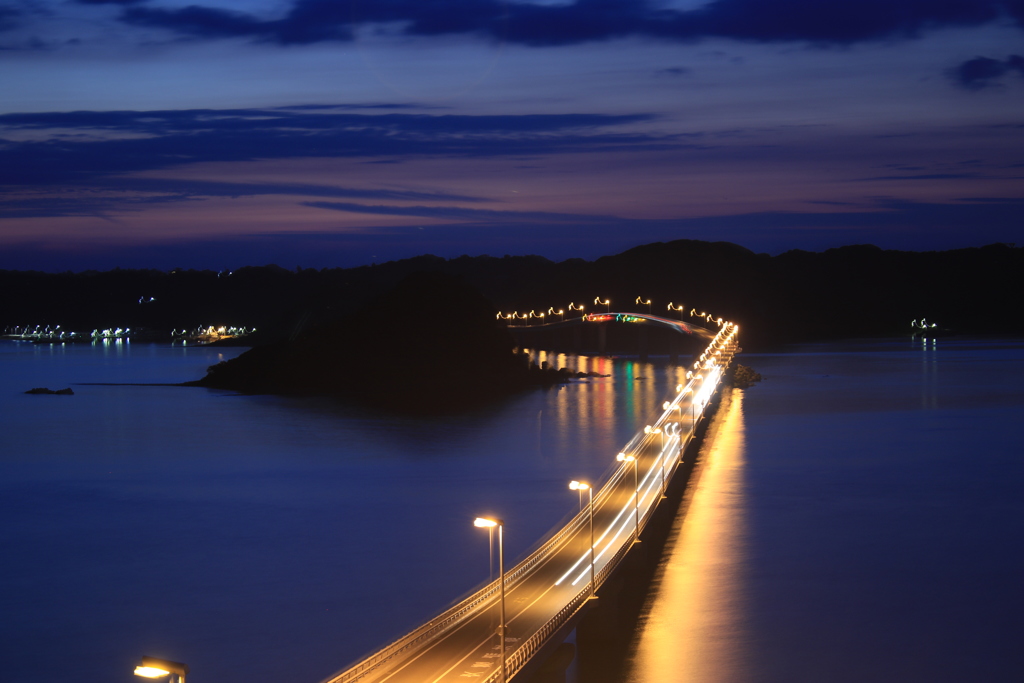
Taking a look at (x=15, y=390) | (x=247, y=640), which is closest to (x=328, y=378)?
(x=15, y=390)

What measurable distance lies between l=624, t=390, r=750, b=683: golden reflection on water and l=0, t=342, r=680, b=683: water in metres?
4.16

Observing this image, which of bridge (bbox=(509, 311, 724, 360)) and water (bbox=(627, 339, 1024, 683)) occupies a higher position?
bridge (bbox=(509, 311, 724, 360))

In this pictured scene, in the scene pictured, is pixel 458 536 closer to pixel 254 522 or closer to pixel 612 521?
pixel 612 521

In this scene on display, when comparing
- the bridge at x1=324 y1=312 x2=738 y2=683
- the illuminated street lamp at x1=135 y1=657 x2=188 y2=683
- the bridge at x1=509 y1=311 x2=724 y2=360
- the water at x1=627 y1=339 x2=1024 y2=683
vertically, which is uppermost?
the bridge at x1=509 y1=311 x2=724 y2=360

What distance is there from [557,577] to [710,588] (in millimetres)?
5654

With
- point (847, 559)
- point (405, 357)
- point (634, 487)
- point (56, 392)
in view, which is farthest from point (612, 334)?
point (847, 559)

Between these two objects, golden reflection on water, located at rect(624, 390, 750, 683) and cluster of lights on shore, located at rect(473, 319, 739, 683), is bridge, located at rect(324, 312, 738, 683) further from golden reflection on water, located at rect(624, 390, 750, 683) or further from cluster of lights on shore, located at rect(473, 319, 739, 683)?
golden reflection on water, located at rect(624, 390, 750, 683)

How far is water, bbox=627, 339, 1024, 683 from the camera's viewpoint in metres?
17.4

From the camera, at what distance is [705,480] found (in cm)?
3416

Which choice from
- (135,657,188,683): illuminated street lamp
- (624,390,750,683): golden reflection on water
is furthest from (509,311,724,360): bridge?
(135,657,188,683): illuminated street lamp

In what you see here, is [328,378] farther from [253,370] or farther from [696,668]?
[696,668]

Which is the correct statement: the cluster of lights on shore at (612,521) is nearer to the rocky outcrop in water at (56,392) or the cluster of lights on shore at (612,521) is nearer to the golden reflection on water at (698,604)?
the golden reflection on water at (698,604)

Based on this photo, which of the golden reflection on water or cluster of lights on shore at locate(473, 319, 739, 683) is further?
the golden reflection on water

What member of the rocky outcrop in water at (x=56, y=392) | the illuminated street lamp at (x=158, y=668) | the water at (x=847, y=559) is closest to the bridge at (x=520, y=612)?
the water at (x=847, y=559)
